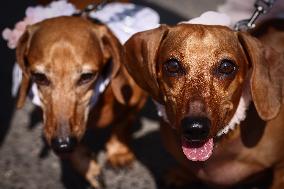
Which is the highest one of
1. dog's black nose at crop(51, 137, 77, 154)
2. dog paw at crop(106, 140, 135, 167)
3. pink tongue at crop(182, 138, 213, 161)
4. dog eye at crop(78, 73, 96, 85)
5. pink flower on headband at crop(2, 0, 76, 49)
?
pink flower on headband at crop(2, 0, 76, 49)

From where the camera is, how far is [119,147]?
3.34 metres

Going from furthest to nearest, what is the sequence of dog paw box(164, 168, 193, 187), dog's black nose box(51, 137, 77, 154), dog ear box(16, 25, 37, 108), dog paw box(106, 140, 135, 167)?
dog paw box(106, 140, 135, 167), dog paw box(164, 168, 193, 187), dog ear box(16, 25, 37, 108), dog's black nose box(51, 137, 77, 154)

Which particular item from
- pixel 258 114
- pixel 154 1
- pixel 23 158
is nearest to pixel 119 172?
pixel 23 158

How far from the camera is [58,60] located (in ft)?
8.94

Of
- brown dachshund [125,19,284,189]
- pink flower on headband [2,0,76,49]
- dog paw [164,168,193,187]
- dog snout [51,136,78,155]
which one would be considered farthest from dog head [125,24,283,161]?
pink flower on headband [2,0,76,49]

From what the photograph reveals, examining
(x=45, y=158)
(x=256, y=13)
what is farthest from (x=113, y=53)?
(x=45, y=158)

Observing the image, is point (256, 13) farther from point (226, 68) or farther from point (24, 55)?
point (24, 55)

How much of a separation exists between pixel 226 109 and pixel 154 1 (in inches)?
94.4

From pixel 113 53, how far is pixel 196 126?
2.90ft

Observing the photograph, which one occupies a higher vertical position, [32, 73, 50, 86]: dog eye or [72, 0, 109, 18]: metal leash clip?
[72, 0, 109, 18]: metal leash clip

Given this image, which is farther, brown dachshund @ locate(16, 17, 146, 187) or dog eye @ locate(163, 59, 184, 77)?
brown dachshund @ locate(16, 17, 146, 187)

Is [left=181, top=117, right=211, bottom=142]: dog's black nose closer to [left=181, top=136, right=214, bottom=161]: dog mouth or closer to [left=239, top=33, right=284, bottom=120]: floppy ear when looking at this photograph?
[left=181, top=136, right=214, bottom=161]: dog mouth

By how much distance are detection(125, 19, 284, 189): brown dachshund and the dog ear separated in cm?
61

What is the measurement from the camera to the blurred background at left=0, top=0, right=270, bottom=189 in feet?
10.5
